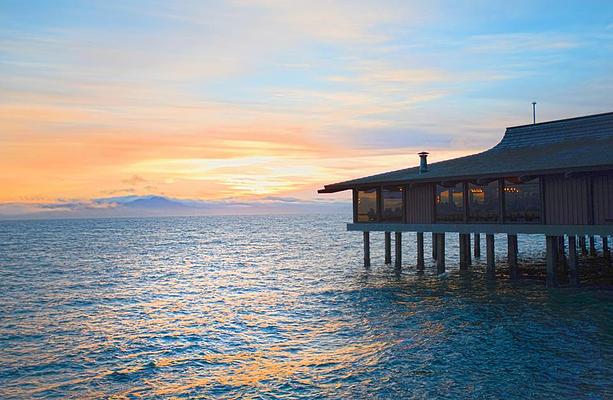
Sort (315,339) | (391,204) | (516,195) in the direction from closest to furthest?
1. (315,339)
2. (516,195)
3. (391,204)

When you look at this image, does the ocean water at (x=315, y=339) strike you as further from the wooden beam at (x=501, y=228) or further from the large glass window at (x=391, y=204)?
the large glass window at (x=391, y=204)

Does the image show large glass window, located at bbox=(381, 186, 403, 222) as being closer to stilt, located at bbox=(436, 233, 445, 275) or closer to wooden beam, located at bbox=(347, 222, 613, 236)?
wooden beam, located at bbox=(347, 222, 613, 236)

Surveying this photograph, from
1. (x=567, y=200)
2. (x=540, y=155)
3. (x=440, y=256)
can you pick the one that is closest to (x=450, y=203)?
(x=440, y=256)

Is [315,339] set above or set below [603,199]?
below

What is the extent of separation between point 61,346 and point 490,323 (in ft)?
50.1

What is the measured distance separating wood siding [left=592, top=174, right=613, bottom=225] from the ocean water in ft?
11.4

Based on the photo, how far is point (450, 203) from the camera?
29594 mm

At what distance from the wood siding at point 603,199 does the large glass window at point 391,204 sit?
10395mm

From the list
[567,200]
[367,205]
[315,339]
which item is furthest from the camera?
[367,205]

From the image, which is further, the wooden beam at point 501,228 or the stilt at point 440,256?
the stilt at point 440,256

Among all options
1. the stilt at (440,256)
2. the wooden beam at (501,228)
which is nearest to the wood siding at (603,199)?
the wooden beam at (501,228)

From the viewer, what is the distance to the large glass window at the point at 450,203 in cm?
2905

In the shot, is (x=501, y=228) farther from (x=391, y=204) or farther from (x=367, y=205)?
(x=367, y=205)

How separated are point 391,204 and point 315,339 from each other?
14.7m
